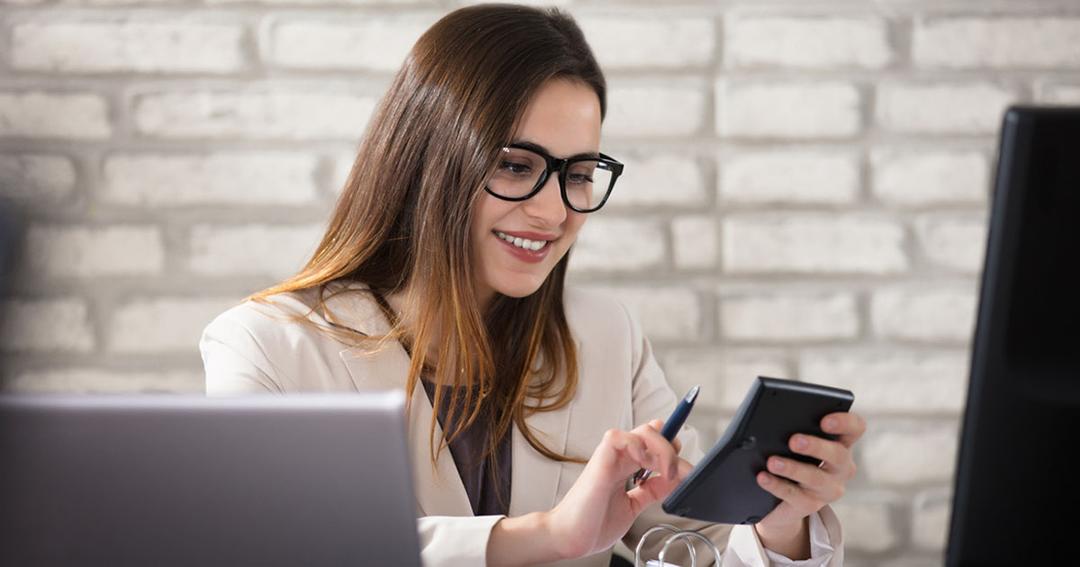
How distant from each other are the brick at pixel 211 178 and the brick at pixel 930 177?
0.96 metres

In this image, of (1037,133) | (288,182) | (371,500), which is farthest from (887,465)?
(371,500)

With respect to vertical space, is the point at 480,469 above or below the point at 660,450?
below

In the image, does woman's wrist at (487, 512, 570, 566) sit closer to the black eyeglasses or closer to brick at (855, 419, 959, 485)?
the black eyeglasses

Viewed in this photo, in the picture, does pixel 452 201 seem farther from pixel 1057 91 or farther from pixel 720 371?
pixel 1057 91

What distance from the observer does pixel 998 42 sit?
1752 mm

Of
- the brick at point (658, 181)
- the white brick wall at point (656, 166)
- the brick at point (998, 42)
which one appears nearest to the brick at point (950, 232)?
the white brick wall at point (656, 166)

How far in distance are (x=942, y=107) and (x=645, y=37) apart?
1.70 feet

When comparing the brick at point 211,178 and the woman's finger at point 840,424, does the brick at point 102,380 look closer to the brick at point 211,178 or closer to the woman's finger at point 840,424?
the brick at point 211,178

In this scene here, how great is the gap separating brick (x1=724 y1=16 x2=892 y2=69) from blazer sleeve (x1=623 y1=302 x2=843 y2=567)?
19.3 inches

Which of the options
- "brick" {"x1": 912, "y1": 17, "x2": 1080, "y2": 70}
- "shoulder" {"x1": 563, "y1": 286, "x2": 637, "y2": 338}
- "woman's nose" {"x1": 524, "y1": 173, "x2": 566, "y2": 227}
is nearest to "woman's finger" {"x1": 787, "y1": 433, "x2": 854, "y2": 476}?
"woman's nose" {"x1": 524, "y1": 173, "x2": 566, "y2": 227}

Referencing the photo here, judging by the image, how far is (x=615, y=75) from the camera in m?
1.74

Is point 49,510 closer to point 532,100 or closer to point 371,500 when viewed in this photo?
point 371,500

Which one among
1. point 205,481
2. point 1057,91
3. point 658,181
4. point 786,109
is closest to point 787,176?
point 786,109

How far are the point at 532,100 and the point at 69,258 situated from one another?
893 mm
